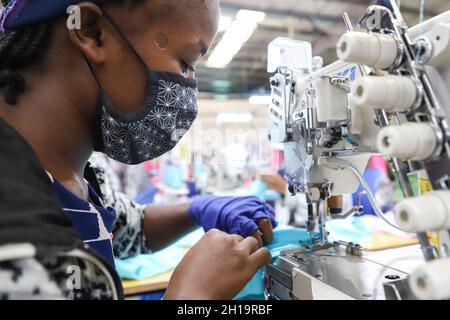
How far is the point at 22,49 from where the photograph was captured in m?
0.63

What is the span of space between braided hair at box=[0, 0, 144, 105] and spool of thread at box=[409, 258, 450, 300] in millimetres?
708

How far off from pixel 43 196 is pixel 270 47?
0.80 metres

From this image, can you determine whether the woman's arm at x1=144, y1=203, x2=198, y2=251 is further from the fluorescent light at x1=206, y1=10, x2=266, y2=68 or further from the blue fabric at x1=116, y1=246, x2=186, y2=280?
the fluorescent light at x1=206, y1=10, x2=266, y2=68

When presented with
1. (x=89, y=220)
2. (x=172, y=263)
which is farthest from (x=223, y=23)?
(x=172, y=263)

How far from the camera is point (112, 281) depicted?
18.2 inches

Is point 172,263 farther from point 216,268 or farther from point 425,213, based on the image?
point 425,213

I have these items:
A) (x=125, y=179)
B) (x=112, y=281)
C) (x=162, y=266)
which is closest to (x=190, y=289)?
(x=112, y=281)

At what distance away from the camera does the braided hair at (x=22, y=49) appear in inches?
24.5

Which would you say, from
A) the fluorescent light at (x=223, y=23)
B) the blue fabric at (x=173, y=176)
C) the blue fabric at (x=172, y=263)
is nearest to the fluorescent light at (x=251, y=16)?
the fluorescent light at (x=223, y=23)

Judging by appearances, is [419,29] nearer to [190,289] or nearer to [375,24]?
[375,24]

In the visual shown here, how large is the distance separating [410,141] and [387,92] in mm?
81

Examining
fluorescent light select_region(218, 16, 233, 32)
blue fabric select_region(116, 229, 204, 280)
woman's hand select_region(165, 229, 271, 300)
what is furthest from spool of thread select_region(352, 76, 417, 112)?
blue fabric select_region(116, 229, 204, 280)

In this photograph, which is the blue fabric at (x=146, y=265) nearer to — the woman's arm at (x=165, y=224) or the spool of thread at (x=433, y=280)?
the woman's arm at (x=165, y=224)

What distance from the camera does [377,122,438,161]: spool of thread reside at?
16.5 inches
